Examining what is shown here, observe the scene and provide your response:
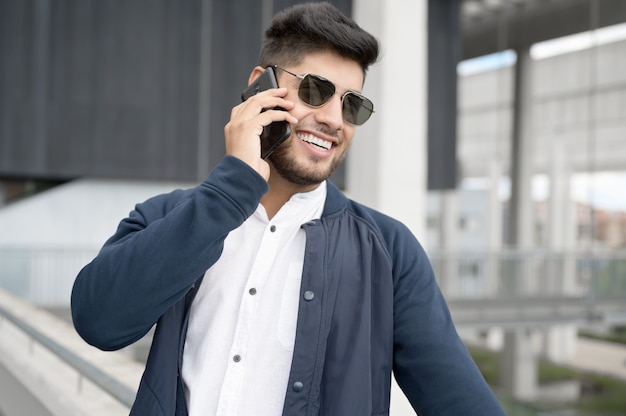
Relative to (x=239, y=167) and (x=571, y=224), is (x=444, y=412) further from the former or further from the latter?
(x=571, y=224)

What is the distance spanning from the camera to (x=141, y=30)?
13523mm

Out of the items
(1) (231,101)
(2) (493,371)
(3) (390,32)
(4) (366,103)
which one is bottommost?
(2) (493,371)

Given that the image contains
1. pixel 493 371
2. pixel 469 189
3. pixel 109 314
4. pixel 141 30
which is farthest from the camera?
pixel 469 189

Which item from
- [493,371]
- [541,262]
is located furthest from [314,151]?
[493,371]

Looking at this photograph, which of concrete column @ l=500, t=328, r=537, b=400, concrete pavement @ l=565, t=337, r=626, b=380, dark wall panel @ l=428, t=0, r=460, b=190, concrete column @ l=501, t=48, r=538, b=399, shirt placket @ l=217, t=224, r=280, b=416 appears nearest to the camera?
shirt placket @ l=217, t=224, r=280, b=416

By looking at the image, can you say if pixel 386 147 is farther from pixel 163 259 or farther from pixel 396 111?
pixel 163 259

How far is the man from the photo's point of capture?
108 cm

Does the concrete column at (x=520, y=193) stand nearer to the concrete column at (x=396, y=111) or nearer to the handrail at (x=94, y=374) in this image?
the concrete column at (x=396, y=111)

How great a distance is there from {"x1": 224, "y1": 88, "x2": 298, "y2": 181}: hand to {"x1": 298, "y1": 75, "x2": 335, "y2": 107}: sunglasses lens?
0.03 meters

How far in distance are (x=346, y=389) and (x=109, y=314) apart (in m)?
0.43

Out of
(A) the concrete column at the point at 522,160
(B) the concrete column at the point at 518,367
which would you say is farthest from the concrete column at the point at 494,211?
(B) the concrete column at the point at 518,367

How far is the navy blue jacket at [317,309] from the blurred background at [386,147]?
1.93m

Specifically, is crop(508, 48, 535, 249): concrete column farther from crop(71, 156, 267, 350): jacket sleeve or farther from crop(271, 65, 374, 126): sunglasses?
crop(71, 156, 267, 350): jacket sleeve

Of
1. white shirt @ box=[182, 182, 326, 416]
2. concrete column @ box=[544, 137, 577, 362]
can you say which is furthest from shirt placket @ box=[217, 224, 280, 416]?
concrete column @ box=[544, 137, 577, 362]
